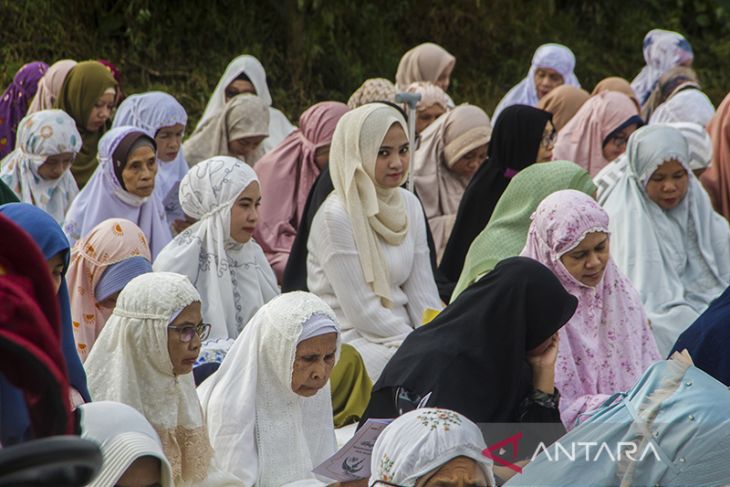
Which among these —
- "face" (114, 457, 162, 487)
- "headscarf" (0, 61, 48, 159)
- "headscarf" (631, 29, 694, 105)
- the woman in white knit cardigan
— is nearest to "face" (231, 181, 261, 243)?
the woman in white knit cardigan

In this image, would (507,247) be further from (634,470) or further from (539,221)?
(634,470)

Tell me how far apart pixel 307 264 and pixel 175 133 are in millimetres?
2261

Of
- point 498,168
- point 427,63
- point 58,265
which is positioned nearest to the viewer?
point 58,265

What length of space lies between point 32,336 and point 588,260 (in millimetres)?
3312

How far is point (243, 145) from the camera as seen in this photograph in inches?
346

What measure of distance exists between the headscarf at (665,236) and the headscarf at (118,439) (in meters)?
3.89

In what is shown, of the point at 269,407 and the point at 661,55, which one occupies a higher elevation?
the point at 661,55

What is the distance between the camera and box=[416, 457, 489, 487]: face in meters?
3.34

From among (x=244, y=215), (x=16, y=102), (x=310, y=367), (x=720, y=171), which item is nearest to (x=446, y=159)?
(x=720, y=171)

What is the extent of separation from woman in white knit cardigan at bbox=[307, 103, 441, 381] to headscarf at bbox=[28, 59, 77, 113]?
9.28 feet

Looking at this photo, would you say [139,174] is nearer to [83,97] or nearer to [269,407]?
[83,97]

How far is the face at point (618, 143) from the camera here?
27.7 ft

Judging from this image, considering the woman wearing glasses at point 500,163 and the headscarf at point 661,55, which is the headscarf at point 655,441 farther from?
the headscarf at point 661,55

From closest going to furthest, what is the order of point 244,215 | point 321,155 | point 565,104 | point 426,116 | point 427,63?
point 244,215, point 321,155, point 426,116, point 565,104, point 427,63
